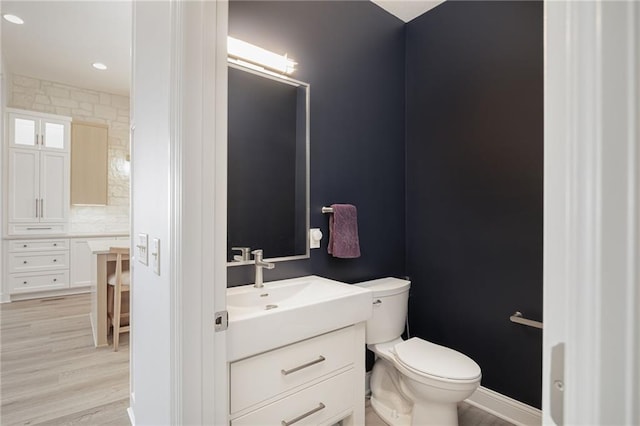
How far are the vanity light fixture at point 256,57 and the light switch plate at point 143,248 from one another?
0.99 metres

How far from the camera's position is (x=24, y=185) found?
13.6 ft

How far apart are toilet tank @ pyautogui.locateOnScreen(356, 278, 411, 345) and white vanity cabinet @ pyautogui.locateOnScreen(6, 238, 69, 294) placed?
171 inches

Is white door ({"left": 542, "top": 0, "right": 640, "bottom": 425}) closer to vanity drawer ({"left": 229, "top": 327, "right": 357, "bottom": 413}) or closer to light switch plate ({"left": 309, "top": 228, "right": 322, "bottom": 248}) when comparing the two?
vanity drawer ({"left": 229, "top": 327, "right": 357, "bottom": 413})

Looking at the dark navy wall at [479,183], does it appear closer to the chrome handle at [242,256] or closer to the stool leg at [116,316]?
the chrome handle at [242,256]

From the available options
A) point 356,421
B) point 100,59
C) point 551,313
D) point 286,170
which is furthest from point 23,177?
point 551,313

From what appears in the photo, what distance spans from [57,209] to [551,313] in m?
5.52

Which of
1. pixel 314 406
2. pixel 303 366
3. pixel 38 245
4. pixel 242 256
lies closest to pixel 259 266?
pixel 242 256

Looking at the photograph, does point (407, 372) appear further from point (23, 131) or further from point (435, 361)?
point (23, 131)

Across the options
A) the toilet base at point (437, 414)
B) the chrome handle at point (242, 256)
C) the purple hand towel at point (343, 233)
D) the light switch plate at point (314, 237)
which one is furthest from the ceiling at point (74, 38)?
the toilet base at point (437, 414)

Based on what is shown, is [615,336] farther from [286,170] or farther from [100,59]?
[100,59]

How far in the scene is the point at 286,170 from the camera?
1969 millimetres

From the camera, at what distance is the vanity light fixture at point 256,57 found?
5.57ft

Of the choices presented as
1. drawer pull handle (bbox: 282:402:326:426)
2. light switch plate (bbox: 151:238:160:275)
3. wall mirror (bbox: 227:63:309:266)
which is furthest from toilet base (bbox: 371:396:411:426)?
light switch plate (bbox: 151:238:160:275)

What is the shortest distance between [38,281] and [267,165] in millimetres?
4151
